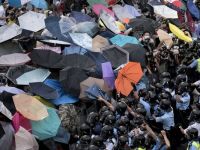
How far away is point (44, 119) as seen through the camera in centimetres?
966

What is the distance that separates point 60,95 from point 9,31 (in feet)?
8.44

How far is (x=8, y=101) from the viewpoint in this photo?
9.98m

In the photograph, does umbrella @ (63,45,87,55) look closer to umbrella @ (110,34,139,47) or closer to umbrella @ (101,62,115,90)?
umbrella @ (101,62,115,90)

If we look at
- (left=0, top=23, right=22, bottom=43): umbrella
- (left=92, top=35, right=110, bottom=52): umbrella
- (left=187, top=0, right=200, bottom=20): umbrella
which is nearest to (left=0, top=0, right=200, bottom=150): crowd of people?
(left=0, top=23, right=22, bottom=43): umbrella

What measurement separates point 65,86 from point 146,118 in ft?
6.89

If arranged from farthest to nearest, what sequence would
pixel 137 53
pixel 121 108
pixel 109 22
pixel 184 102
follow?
pixel 109 22, pixel 137 53, pixel 184 102, pixel 121 108

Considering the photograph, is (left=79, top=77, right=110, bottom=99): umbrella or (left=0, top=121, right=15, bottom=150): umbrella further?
(left=79, top=77, right=110, bottom=99): umbrella

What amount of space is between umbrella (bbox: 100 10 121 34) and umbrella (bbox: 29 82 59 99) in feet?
11.9

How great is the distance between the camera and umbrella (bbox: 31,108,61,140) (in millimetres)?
9484

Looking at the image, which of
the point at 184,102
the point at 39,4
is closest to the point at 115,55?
the point at 184,102

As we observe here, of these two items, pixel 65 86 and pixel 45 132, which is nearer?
A: pixel 45 132

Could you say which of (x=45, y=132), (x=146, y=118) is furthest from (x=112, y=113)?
(x=45, y=132)

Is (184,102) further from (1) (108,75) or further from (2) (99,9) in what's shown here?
(2) (99,9)

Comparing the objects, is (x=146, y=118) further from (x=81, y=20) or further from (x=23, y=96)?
(x=81, y=20)
